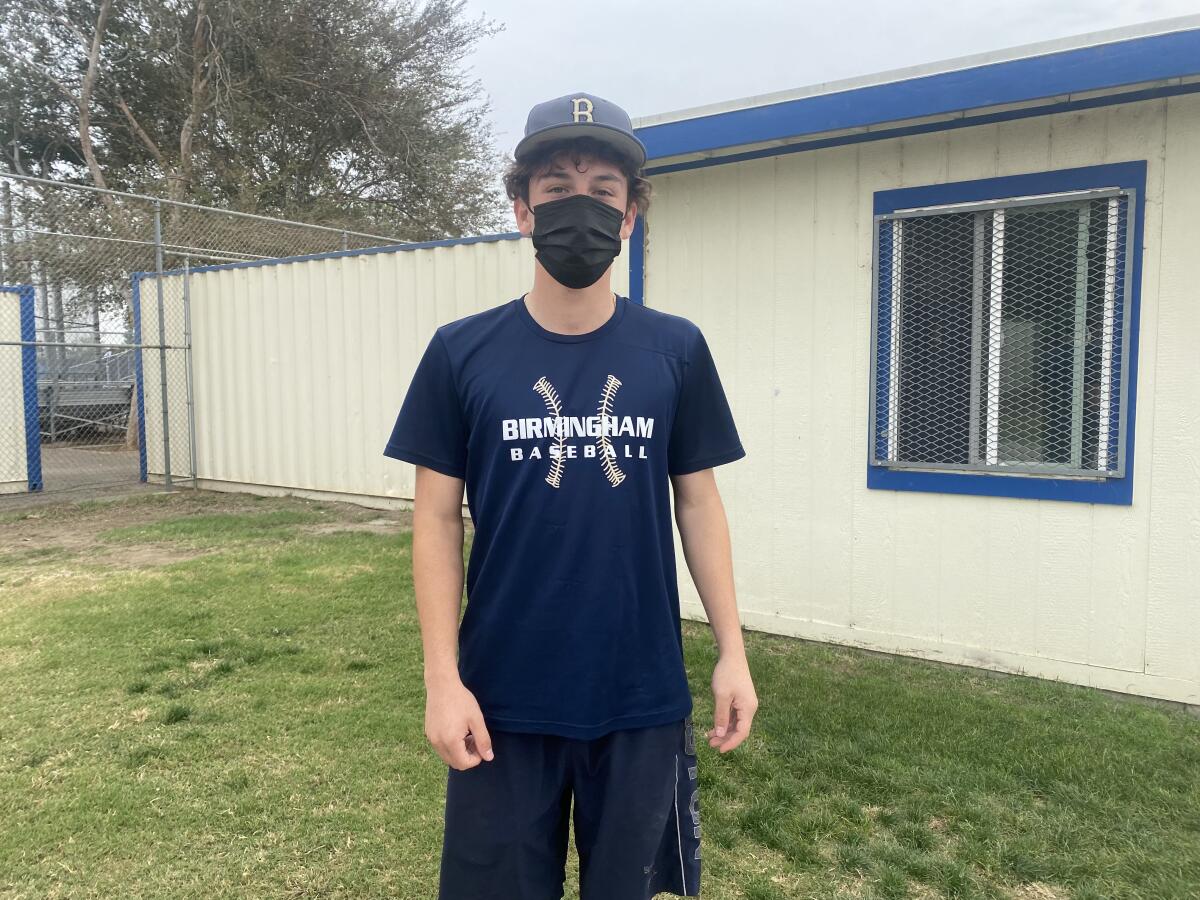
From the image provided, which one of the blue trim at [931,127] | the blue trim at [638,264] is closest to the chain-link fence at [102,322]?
the blue trim at [638,264]

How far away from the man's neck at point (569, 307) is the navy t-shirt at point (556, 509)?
2cm

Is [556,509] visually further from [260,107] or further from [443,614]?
[260,107]

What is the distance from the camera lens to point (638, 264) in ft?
17.7

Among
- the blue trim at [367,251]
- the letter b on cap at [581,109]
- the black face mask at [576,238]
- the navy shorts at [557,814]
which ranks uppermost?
the blue trim at [367,251]

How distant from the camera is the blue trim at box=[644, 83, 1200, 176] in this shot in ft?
12.7

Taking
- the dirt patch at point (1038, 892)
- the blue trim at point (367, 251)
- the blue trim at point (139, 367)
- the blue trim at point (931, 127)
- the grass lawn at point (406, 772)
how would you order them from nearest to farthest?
the dirt patch at point (1038, 892) < the grass lawn at point (406, 772) < the blue trim at point (931, 127) < the blue trim at point (367, 251) < the blue trim at point (139, 367)

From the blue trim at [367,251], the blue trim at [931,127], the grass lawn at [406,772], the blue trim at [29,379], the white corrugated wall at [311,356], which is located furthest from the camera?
the blue trim at [29,379]

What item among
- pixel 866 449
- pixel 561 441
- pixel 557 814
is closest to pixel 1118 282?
pixel 866 449

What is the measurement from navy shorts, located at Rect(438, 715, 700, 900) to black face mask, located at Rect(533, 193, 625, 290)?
0.85 meters

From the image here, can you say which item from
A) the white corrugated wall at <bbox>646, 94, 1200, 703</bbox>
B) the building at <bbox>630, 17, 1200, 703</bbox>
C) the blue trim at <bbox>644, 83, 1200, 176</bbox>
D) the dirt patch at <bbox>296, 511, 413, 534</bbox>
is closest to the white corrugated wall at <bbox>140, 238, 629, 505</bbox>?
the dirt patch at <bbox>296, 511, 413, 534</bbox>

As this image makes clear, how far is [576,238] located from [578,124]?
20 cm

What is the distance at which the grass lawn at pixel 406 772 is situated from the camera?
2.68 metres

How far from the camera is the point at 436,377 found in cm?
156

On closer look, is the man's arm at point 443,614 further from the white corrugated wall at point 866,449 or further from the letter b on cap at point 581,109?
the white corrugated wall at point 866,449
